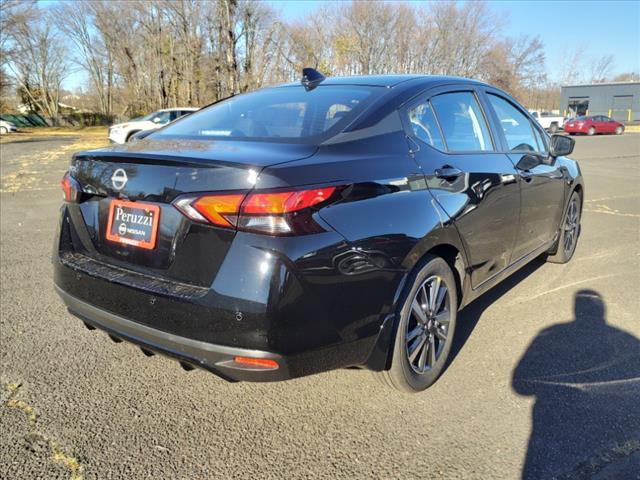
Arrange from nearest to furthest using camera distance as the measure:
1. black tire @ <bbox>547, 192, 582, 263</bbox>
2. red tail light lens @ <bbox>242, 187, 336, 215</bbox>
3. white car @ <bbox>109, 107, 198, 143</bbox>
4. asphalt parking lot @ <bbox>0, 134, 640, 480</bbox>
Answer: red tail light lens @ <bbox>242, 187, 336, 215</bbox> → asphalt parking lot @ <bbox>0, 134, 640, 480</bbox> → black tire @ <bbox>547, 192, 582, 263</bbox> → white car @ <bbox>109, 107, 198, 143</bbox>

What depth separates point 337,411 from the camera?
260 cm

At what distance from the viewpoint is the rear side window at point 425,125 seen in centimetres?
273

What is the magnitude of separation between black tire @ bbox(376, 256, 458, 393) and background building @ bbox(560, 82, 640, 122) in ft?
189

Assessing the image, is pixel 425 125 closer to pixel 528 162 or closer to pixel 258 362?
pixel 528 162

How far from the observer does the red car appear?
117 ft

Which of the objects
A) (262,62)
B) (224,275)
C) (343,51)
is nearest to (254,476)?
(224,275)

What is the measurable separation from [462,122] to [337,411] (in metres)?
1.96

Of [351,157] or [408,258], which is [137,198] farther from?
[408,258]

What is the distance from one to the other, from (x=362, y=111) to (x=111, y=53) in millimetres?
59246

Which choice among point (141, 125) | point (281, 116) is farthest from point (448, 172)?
point (141, 125)

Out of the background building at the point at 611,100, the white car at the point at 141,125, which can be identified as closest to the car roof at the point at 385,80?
the white car at the point at 141,125

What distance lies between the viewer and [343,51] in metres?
37.6

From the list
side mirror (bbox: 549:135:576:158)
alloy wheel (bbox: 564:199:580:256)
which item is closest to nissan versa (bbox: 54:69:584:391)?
side mirror (bbox: 549:135:576:158)

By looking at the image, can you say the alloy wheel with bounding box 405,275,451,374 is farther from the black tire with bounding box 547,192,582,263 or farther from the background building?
the background building
